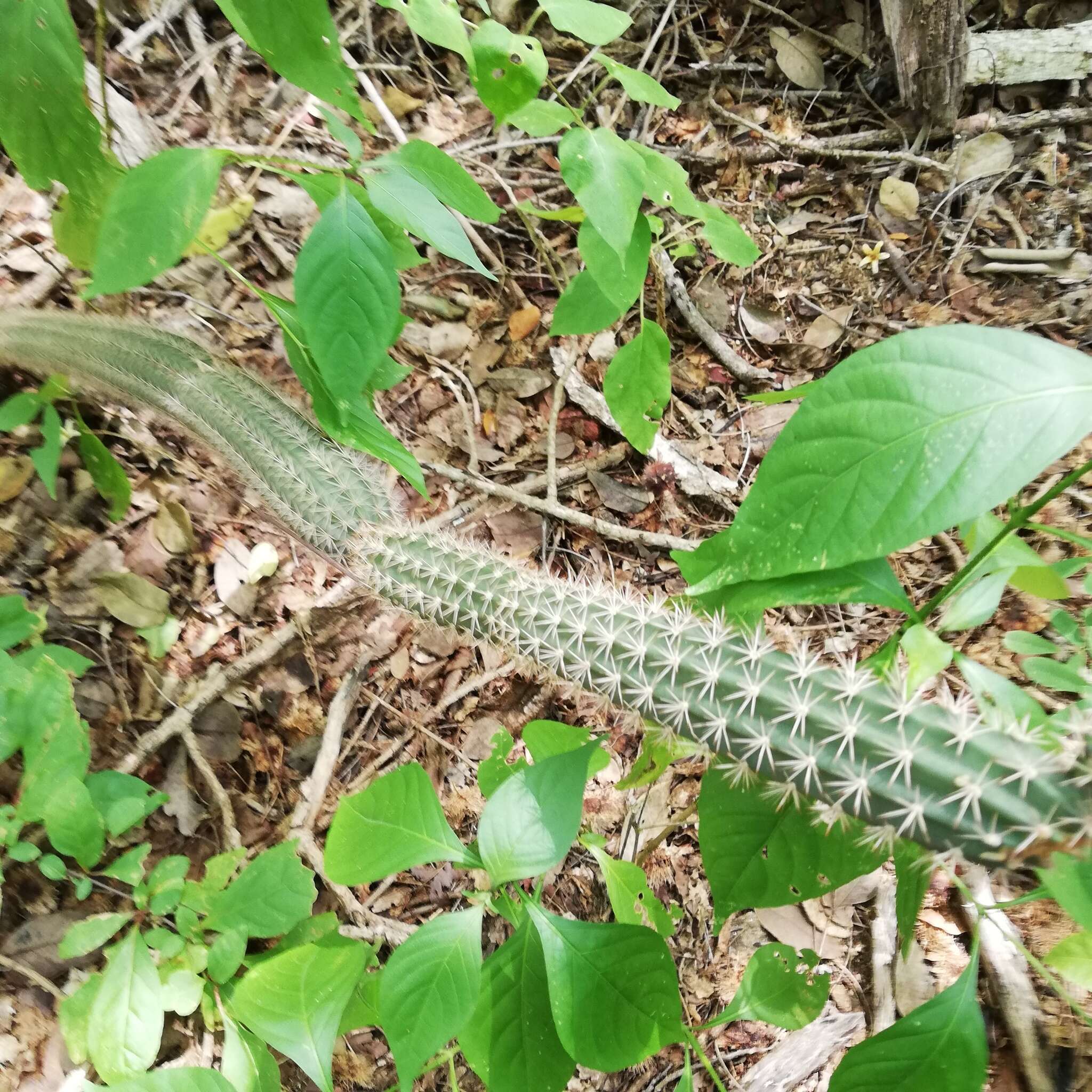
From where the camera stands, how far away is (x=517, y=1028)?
1.13m

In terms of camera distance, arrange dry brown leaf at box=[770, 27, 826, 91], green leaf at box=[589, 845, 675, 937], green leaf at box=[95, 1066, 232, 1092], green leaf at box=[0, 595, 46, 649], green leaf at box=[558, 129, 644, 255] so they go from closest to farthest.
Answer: green leaf at box=[95, 1066, 232, 1092] < green leaf at box=[558, 129, 644, 255] < green leaf at box=[589, 845, 675, 937] < green leaf at box=[0, 595, 46, 649] < dry brown leaf at box=[770, 27, 826, 91]

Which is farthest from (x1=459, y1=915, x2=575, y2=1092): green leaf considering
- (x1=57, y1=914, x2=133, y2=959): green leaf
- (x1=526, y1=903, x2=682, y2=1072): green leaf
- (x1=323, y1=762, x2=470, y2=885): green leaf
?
(x1=57, y1=914, x2=133, y2=959): green leaf

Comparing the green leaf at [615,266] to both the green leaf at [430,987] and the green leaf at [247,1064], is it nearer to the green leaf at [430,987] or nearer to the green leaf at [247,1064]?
the green leaf at [430,987]

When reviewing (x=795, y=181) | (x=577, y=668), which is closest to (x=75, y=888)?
(x=577, y=668)

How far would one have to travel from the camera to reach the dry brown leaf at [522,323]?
7.93 feet

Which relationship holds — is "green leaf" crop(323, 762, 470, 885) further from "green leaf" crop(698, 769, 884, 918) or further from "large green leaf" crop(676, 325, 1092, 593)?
"large green leaf" crop(676, 325, 1092, 593)

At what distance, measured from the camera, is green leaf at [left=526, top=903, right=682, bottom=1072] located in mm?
1061

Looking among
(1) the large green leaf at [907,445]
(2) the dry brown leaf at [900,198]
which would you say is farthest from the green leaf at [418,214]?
(2) the dry brown leaf at [900,198]

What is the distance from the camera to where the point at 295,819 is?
6.12ft

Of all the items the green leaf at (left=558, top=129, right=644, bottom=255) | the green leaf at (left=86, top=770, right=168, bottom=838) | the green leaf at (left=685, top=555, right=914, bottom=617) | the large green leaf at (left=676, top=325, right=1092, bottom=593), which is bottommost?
the green leaf at (left=86, top=770, right=168, bottom=838)

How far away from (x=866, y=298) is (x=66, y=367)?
97.0 inches

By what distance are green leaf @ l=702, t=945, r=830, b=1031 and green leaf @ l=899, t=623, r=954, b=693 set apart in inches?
34.4

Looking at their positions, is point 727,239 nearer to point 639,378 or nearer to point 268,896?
point 639,378

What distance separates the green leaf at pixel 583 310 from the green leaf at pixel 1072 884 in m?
1.34
